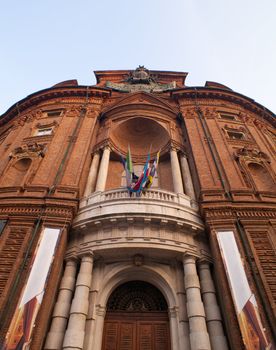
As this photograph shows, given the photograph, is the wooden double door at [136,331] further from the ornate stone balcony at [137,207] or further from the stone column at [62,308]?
the ornate stone balcony at [137,207]

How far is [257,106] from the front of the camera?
22859 mm

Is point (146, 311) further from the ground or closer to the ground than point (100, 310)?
further from the ground

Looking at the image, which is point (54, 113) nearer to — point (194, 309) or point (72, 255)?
point (72, 255)

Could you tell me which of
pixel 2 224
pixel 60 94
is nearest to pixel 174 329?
pixel 2 224

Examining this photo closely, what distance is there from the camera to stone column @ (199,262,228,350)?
911 cm

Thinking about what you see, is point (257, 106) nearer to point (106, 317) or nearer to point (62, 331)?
point (106, 317)

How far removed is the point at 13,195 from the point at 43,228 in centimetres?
314

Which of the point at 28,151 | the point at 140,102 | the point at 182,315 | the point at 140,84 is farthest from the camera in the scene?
the point at 140,84

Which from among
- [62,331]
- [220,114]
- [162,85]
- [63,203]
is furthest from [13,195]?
[162,85]

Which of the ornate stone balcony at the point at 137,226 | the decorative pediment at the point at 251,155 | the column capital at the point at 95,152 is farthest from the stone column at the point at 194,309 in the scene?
the column capital at the point at 95,152

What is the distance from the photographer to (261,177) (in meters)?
16.0

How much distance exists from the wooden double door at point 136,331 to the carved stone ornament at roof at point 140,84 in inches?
776

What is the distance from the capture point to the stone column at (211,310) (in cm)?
911

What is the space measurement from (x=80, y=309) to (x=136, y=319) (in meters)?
2.37
